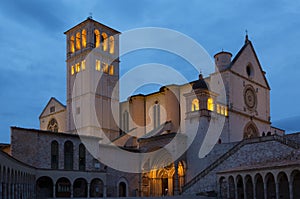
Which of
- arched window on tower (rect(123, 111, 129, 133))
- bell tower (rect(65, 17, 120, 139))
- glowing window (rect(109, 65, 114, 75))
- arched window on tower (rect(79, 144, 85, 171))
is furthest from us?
glowing window (rect(109, 65, 114, 75))

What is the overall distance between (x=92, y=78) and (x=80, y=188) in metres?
18.3

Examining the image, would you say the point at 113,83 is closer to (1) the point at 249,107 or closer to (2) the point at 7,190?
(1) the point at 249,107

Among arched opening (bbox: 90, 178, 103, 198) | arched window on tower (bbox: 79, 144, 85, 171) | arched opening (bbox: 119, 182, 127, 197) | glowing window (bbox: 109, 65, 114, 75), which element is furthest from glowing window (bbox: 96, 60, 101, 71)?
arched opening (bbox: 90, 178, 103, 198)

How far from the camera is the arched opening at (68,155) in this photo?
39.3 meters

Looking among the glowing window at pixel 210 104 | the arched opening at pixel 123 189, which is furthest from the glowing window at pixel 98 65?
the arched opening at pixel 123 189

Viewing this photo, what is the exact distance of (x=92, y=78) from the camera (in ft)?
183

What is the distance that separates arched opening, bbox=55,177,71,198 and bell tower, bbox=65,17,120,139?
595 inches

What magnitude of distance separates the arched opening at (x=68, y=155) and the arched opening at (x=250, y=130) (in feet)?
63.6

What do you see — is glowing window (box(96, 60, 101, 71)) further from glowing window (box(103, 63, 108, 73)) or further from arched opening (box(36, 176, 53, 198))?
arched opening (box(36, 176, 53, 198))

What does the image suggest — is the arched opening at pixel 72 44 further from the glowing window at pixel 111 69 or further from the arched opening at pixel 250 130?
the arched opening at pixel 250 130

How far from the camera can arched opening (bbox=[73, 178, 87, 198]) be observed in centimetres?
4034

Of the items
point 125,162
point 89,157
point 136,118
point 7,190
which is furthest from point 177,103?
point 7,190

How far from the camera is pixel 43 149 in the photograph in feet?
123

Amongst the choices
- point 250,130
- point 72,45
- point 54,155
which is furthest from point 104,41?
point 54,155
